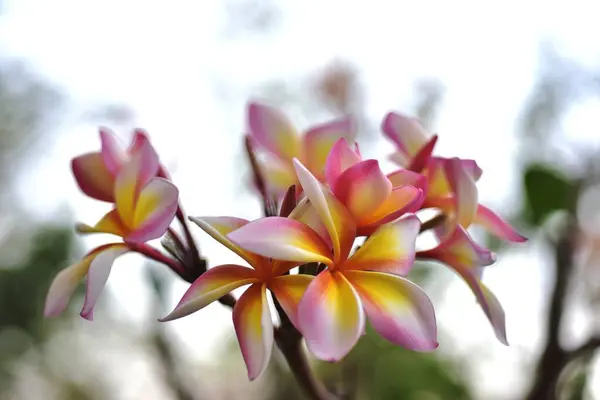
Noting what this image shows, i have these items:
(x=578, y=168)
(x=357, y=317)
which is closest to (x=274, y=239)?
(x=357, y=317)

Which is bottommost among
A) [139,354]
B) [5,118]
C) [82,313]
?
[139,354]

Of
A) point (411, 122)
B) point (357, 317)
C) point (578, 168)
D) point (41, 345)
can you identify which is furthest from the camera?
point (41, 345)

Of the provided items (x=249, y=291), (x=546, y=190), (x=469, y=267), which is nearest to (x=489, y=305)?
(x=469, y=267)

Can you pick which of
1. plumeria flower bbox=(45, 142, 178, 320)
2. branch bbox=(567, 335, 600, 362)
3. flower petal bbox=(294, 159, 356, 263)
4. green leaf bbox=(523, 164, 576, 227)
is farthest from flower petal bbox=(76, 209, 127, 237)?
green leaf bbox=(523, 164, 576, 227)

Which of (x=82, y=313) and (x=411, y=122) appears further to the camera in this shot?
(x=411, y=122)

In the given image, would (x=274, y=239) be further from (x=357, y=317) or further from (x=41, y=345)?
(x=41, y=345)

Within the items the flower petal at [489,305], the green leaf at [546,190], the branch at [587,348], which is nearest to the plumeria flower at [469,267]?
the flower petal at [489,305]

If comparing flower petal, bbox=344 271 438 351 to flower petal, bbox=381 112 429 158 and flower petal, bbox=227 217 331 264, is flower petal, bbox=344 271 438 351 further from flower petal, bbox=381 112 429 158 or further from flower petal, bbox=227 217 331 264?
flower petal, bbox=381 112 429 158
